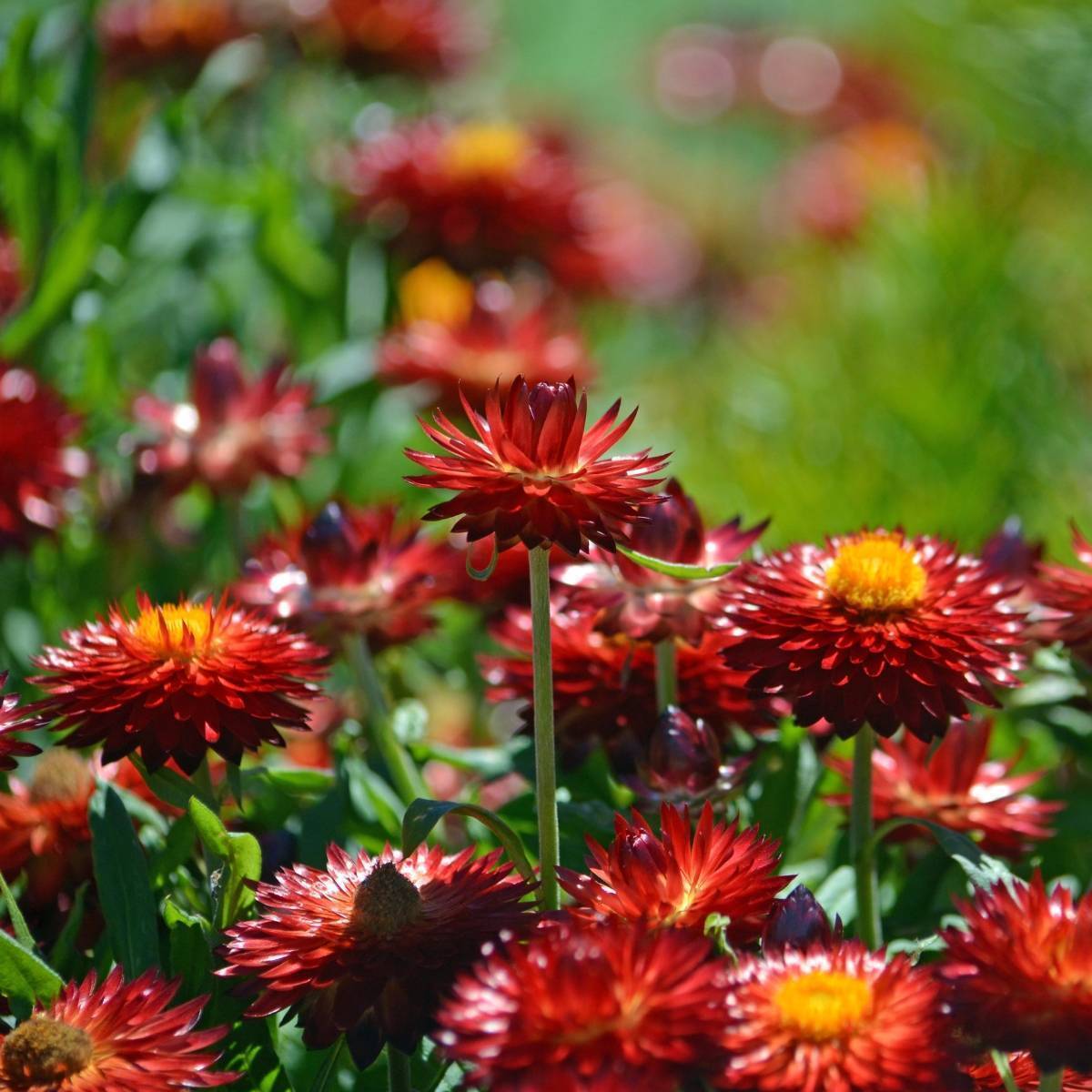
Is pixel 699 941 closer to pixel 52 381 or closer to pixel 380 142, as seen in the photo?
pixel 52 381

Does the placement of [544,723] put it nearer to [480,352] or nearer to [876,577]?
[876,577]

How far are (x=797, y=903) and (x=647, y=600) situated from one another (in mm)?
292

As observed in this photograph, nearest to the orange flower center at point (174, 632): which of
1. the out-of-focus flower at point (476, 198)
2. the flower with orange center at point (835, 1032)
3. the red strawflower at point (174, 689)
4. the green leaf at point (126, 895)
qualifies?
the red strawflower at point (174, 689)

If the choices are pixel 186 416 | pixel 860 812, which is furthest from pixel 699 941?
pixel 186 416

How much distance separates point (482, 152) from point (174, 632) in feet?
4.60

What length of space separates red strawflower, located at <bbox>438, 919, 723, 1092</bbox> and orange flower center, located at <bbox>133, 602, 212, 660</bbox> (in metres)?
0.31

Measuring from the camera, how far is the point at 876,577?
100 centimetres

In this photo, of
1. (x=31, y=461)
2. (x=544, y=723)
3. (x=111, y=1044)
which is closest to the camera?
(x=111, y=1044)

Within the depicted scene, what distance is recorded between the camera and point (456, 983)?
827mm

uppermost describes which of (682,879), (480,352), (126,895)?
(682,879)

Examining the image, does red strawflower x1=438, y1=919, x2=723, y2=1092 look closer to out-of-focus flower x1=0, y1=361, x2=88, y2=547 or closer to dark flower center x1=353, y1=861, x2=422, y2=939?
dark flower center x1=353, y1=861, x2=422, y2=939

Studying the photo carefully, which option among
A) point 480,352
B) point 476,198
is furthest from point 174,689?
point 476,198

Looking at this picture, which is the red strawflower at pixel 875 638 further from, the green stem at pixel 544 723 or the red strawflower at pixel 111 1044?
the red strawflower at pixel 111 1044

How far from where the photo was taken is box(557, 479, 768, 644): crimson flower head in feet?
3.55
